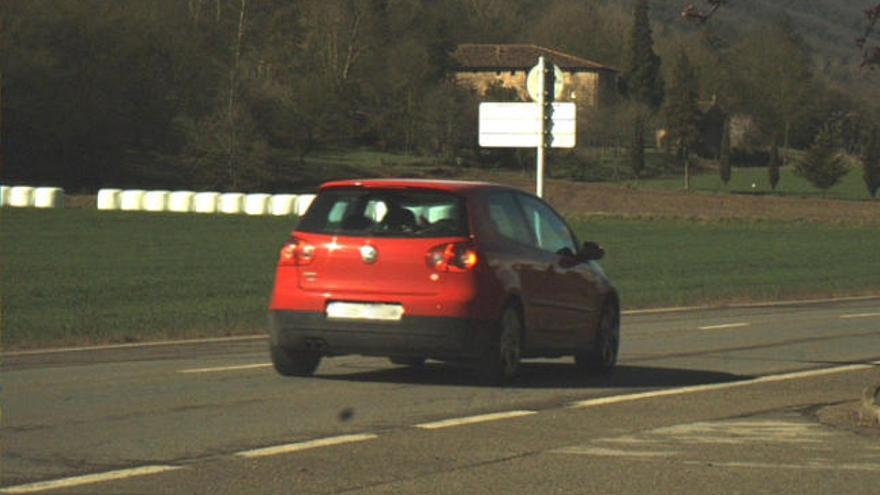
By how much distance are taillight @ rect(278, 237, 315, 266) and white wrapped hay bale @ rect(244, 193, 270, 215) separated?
187ft

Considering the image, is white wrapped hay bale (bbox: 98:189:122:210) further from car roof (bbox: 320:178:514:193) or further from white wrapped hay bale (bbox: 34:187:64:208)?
car roof (bbox: 320:178:514:193)

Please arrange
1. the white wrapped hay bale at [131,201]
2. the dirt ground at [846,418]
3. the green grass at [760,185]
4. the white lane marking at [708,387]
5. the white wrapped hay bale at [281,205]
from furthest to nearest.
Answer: the green grass at [760,185]
the white wrapped hay bale at [131,201]
the white wrapped hay bale at [281,205]
the white lane marking at [708,387]
the dirt ground at [846,418]

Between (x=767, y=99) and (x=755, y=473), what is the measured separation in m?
154

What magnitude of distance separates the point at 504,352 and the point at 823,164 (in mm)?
129391

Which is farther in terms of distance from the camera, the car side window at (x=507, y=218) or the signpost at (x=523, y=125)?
the signpost at (x=523, y=125)

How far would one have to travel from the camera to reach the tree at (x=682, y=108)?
151 metres

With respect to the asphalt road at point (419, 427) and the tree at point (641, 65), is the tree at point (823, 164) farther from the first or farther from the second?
the asphalt road at point (419, 427)

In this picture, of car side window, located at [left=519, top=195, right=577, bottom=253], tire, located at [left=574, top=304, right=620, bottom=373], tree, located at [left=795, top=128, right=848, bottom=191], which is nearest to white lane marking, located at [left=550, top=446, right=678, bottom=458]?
car side window, located at [left=519, top=195, right=577, bottom=253]

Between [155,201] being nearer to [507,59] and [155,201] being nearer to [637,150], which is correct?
[637,150]

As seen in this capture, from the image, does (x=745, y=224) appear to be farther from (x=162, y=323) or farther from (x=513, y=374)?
(x=513, y=374)

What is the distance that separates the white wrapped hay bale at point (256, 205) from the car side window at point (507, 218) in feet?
185

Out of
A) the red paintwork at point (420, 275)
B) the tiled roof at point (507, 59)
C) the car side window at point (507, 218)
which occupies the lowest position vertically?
the red paintwork at point (420, 275)

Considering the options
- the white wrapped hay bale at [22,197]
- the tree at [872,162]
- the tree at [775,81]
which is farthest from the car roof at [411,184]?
the tree at [775,81]

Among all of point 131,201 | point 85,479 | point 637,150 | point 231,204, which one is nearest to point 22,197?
point 131,201
